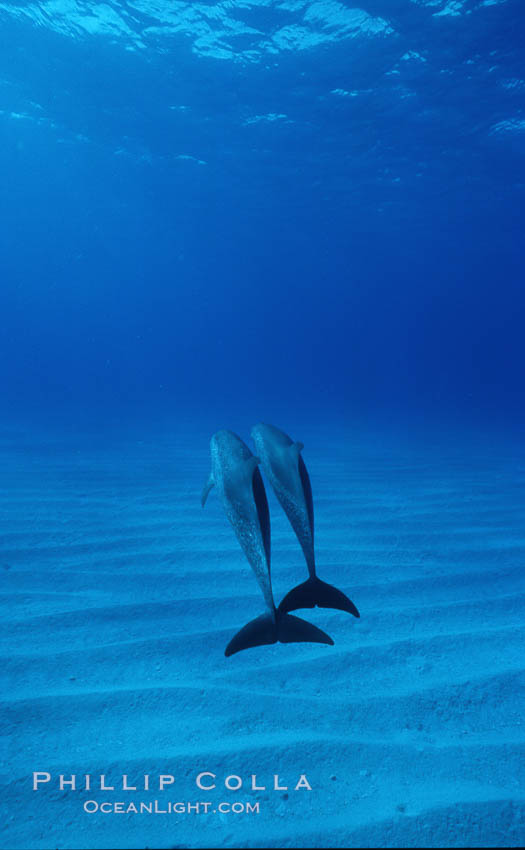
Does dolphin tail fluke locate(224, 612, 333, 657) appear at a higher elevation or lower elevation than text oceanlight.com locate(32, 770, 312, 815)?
higher

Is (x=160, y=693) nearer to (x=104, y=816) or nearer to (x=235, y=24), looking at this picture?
(x=104, y=816)

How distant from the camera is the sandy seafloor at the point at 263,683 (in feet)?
5.68

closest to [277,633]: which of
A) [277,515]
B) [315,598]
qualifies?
[315,598]

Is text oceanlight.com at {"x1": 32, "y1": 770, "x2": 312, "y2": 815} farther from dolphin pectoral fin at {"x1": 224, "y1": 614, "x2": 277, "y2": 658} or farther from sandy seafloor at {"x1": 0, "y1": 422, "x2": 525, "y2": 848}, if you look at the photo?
dolphin pectoral fin at {"x1": 224, "y1": 614, "x2": 277, "y2": 658}

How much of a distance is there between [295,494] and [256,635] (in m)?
0.63

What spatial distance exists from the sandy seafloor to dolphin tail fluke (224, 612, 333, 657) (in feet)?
1.39

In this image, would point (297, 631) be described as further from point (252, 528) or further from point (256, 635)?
point (252, 528)

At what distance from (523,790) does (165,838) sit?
1.35 metres

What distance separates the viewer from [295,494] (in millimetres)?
2084

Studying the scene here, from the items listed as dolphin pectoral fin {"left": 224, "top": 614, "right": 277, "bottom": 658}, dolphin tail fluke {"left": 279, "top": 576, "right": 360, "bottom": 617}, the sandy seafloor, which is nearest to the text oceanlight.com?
the sandy seafloor

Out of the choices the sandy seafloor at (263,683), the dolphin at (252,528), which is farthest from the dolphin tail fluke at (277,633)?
the sandy seafloor at (263,683)

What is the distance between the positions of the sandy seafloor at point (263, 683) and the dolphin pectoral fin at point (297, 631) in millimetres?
425

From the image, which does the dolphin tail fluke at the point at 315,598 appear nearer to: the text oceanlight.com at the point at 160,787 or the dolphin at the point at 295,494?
the dolphin at the point at 295,494

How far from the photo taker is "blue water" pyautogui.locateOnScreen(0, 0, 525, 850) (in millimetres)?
1929
